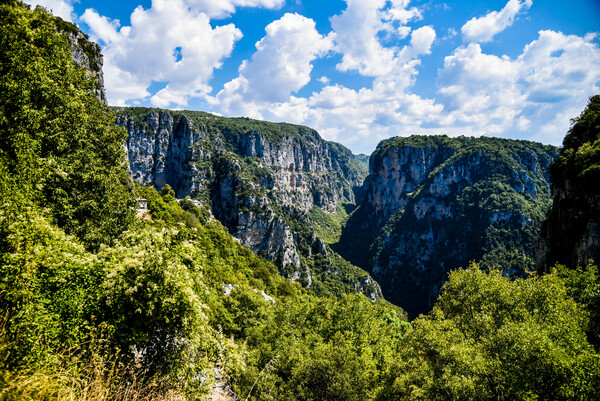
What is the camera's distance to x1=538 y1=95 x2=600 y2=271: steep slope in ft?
101

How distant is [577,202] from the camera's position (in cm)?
3525

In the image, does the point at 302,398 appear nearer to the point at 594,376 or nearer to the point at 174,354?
the point at 174,354

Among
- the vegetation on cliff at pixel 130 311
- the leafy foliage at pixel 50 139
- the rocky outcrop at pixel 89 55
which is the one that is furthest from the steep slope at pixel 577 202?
the rocky outcrop at pixel 89 55

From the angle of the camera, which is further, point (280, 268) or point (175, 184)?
point (175, 184)

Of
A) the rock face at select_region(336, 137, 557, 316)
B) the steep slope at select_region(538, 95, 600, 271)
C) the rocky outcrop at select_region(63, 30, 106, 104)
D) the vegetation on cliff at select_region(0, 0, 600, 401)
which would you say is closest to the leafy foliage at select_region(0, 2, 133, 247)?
the vegetation on cliff at select_region(0, 0, 600, 401)

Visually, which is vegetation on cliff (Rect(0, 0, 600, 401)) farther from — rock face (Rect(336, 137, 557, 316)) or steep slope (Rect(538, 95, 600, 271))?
rock face (Rect(336, 137, 557, 316))

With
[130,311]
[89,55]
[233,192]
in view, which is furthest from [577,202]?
[233,192]

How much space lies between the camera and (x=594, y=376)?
10164 millimetres

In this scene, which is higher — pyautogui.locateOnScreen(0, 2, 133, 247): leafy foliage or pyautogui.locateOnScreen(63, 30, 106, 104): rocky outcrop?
pyautogui.locateOnScreen(63, 30, 106, 104): rocky outcrop

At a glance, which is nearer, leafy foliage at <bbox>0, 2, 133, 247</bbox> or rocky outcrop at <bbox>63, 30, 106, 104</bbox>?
leafy foliage at <bbox>0, 2, 133, 247</bbox>

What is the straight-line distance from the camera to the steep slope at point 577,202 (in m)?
30.7

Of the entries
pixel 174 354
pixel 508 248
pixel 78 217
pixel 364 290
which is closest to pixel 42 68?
pixel 78 217

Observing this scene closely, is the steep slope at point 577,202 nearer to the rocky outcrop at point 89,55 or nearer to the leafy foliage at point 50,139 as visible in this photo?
the leafy foliage at point 50,139

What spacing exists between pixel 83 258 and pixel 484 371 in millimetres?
18037
